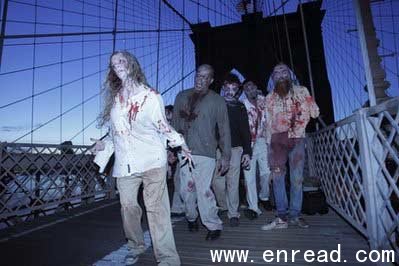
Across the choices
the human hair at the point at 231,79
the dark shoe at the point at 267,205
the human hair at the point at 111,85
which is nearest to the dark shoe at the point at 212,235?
the human hair at the point at 111,85

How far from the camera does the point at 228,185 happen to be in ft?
8.73

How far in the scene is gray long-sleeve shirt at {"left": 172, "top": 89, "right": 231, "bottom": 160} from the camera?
7.04 ft

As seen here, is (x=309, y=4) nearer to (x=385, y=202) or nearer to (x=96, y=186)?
(x=96, y=186)

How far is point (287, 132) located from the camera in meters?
2.35

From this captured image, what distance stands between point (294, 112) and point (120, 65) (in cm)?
138

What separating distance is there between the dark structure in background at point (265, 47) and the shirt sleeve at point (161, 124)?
13129 millimetres

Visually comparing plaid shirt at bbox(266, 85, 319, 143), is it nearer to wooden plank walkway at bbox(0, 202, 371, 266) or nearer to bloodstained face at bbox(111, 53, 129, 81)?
wooden plank walkway at bbox(0, 202, 371, 266)

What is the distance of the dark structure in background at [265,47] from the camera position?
47.6 feet

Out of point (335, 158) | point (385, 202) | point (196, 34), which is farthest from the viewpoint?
point (196, 34)

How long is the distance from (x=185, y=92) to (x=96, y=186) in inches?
160

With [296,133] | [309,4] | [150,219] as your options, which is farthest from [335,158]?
[309,4]

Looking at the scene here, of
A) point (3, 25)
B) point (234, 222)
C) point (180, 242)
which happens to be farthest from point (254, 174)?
point (3, 25)

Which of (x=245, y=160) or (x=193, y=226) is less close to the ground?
(x=245, y=160)

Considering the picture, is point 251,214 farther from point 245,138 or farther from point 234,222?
point 245,138
